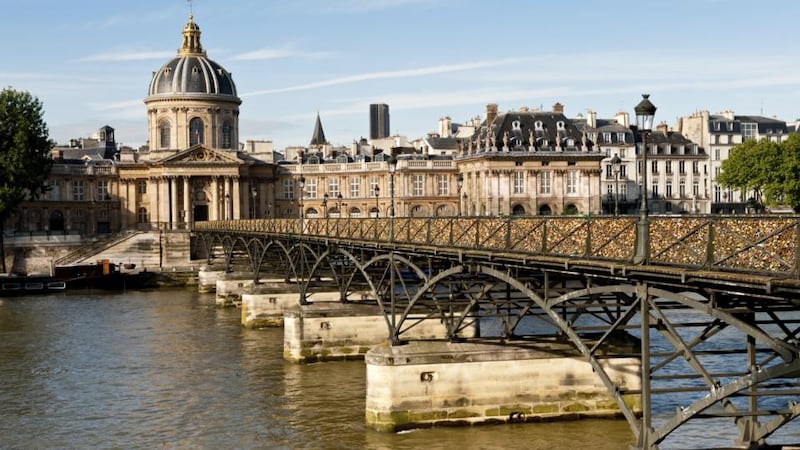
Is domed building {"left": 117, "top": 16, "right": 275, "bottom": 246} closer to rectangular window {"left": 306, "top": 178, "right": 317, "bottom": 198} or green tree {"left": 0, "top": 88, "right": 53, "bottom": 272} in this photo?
rectangular window {"left": 306, "top": 178, "right": 317, "bottom": 198}

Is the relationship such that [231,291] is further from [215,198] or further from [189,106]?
[189,106]

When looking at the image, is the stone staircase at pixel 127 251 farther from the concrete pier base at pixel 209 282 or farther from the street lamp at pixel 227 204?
the concrete pier base at pixel 209 282

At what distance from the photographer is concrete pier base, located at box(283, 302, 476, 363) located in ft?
137

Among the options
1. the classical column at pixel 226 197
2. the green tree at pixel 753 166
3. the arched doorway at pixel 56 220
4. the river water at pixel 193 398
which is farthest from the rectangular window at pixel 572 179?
the river water at pixel 193 398

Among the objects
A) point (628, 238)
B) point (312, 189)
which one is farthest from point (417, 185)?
point (628, 238)

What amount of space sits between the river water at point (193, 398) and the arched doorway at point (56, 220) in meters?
60.8

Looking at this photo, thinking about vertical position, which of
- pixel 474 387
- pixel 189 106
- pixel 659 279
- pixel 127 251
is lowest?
pixel 474 387

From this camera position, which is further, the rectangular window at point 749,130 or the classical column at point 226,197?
the classical column at point 226,197

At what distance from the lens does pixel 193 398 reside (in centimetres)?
3644

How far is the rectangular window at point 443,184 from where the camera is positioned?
384 ft

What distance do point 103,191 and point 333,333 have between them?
85.5 metres

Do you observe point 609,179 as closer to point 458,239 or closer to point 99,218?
point 99,218

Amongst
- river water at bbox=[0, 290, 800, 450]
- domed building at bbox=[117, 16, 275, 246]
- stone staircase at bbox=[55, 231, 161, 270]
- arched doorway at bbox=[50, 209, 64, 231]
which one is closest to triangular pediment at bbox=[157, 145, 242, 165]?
domed building at bbox=[117, 16, 275, 246]

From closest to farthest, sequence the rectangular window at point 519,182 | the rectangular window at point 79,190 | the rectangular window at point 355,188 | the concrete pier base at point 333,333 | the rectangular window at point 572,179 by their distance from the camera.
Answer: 1. the concrete pier base at point 333,333
2. the rectangular window at point 519,182
3. the rectangular window at point 572,179
4. the rectangular window at point 79,190
5. the rectangular window at point 355,188
